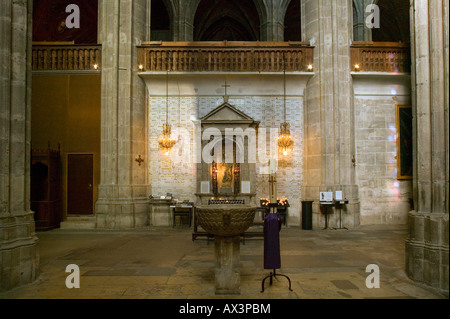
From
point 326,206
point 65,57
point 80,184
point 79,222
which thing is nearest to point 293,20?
point 326,206

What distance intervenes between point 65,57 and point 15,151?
315 inches

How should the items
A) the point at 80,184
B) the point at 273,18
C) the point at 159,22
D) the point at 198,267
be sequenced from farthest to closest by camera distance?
1. the point at 159,22
2. the point at 273,18
3. the point at 80,184
4. the point at 198,267

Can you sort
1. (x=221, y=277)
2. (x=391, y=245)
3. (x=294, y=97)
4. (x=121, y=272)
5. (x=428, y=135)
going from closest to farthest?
1. (x=221, y=277)
2. (x=428, y=135)
3. (x=121, y=272)
4. (x=391, y=245)
5. (x=294, y=97)

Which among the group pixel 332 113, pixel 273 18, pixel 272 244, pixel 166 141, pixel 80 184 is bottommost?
pixel 272 244

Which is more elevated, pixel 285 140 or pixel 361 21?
pixel 361 21

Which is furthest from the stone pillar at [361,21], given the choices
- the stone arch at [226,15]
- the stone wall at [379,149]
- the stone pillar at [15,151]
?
the stone pillar at [15,151]

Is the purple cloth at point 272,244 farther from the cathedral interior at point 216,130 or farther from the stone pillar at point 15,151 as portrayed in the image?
the cathedral interior at point 216,130

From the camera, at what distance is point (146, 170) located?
12.4m

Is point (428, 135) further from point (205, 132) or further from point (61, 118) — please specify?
point (61, 118)

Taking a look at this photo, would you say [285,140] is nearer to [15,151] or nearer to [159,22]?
[15,151]

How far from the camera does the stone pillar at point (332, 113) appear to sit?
11562 mm

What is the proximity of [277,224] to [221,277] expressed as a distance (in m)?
1.21

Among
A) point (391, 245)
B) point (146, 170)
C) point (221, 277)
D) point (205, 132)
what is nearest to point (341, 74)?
point (205, 132)

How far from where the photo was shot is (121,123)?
1162 centimetres
